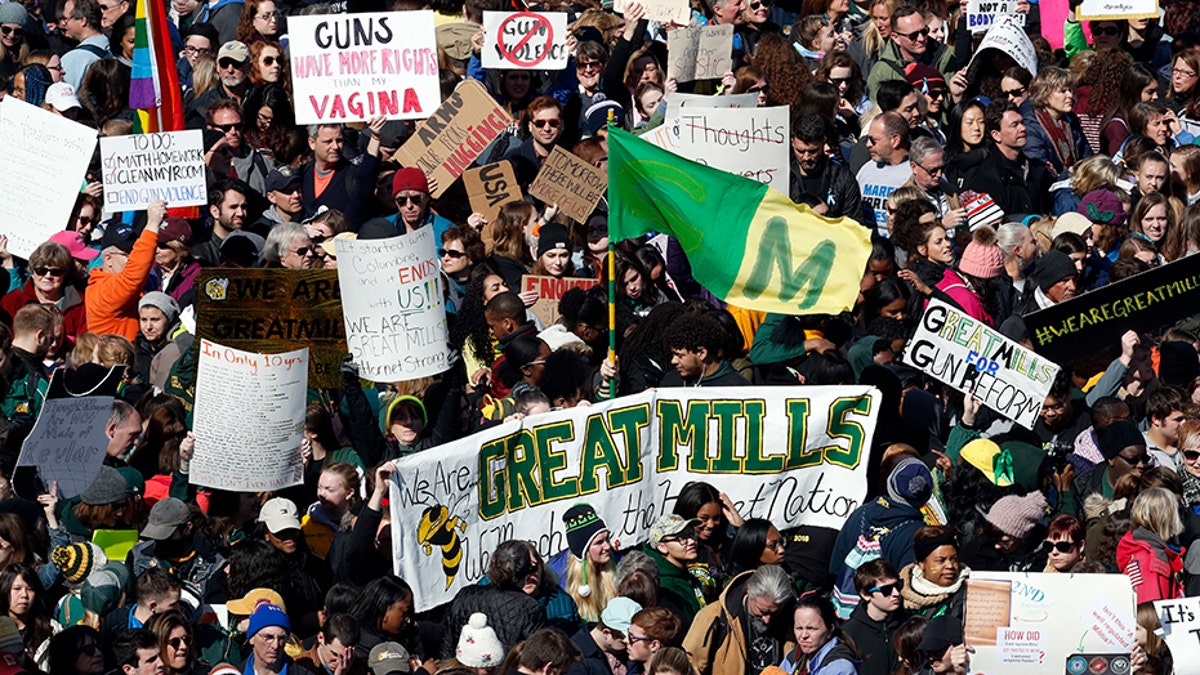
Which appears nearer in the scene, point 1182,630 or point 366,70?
point 1182,630

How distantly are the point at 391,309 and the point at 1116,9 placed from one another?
7.24 m

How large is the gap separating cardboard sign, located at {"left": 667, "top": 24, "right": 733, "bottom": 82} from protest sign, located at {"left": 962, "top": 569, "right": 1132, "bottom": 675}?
6.92 m

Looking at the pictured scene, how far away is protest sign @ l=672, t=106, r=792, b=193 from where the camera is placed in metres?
15.6

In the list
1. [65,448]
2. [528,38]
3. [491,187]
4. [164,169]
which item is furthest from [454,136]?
[65,448]

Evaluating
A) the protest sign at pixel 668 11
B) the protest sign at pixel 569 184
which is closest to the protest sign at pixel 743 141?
the protest sign at pixel 569 184

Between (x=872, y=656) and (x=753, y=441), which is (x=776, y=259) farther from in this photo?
(x=872, y=656)

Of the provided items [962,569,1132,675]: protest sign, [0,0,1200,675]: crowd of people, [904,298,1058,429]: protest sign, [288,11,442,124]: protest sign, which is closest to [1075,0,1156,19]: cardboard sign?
[0,0,1200,675]: crowd of people

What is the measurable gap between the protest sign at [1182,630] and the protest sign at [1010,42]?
712 cm

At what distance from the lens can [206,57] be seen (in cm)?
1812

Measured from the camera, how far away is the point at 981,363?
1350cm

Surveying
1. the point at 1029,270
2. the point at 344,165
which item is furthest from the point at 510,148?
the point at 1029,270

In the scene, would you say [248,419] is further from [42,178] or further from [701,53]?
[701,53]

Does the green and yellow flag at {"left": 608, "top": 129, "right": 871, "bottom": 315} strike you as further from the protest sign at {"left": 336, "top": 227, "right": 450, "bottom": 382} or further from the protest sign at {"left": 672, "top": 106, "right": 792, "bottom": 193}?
the protest sign at {"left": 672, "top": 106, "right": 792, "bottom": 193}

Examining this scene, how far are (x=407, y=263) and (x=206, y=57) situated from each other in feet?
15.2
